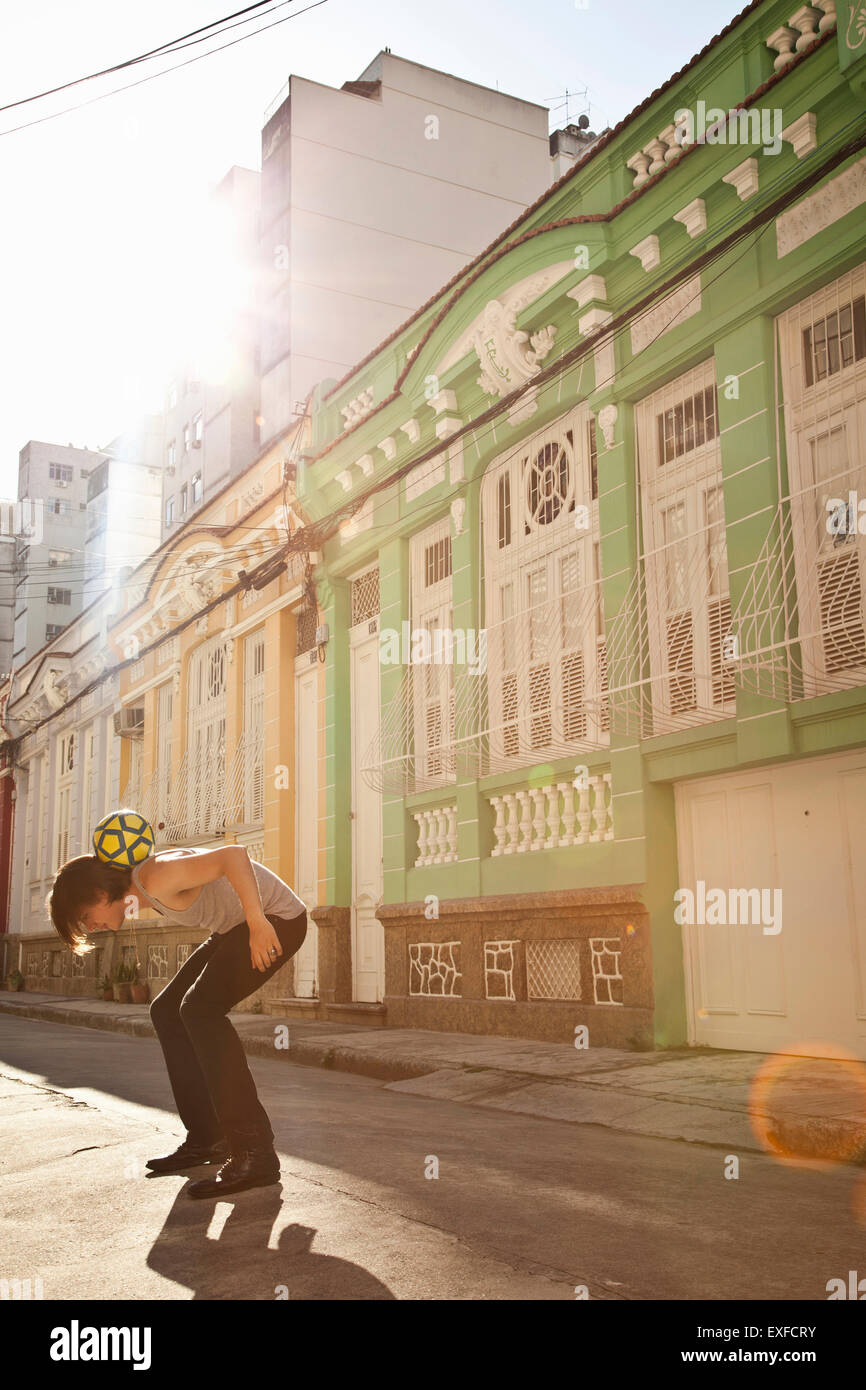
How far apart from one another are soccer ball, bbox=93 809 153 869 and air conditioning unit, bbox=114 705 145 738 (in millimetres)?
19949

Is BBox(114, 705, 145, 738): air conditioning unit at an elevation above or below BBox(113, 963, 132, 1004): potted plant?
above

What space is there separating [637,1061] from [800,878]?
1773 mm

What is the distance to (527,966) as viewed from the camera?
11000 millimetres

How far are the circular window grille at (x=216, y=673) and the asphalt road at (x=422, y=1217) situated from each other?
13.6 metres

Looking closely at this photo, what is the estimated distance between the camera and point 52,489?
54812 mm

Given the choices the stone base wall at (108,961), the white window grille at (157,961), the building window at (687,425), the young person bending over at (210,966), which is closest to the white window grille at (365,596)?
the stone base wall at (108,961)

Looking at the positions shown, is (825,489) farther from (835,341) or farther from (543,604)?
(543,604)

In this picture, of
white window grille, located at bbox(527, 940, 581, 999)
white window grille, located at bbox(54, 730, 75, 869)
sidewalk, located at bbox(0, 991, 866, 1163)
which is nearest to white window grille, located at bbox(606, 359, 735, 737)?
white window grille, located at bbox(527, 940, 581, 999)

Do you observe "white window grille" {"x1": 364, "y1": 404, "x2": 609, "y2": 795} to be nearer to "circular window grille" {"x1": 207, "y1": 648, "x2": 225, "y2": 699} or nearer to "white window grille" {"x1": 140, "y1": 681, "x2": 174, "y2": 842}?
"circular window grille" {"x1": 207, "y1": 648, "x2": 225, "y2": 699}

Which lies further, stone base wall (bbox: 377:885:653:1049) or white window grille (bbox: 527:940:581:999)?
white window grille (bbox: 527:940:581:999)

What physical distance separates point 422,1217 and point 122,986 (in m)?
18.7

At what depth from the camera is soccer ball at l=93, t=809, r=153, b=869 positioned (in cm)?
451

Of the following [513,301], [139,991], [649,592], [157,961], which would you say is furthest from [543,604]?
[139,991]

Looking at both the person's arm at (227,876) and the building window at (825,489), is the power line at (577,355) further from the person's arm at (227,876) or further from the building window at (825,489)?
the person's arm at (227,876)
